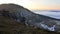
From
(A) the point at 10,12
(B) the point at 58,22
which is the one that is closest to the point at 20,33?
(A) the point at 10,12

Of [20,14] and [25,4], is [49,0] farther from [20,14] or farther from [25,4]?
[20,14]

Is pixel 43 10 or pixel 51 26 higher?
pixel 43 10

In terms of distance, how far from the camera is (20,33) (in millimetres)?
1576

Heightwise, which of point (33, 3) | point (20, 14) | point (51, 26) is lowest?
point (51, 26)

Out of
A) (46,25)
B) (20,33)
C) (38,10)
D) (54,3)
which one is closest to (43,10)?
(38,10)

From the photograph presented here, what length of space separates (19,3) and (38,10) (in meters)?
0.45

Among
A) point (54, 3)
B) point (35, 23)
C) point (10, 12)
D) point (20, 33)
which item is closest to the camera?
point (20, 33)

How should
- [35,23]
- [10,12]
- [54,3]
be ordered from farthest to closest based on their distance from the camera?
[54,3]
[35,23]
[10,12]

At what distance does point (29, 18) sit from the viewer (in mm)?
2400

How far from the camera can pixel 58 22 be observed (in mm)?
2475

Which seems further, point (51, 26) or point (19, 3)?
point (19, 3)

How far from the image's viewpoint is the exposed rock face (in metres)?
2.23

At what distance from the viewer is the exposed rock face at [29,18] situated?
223cm

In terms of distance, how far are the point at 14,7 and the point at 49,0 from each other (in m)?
0.81
